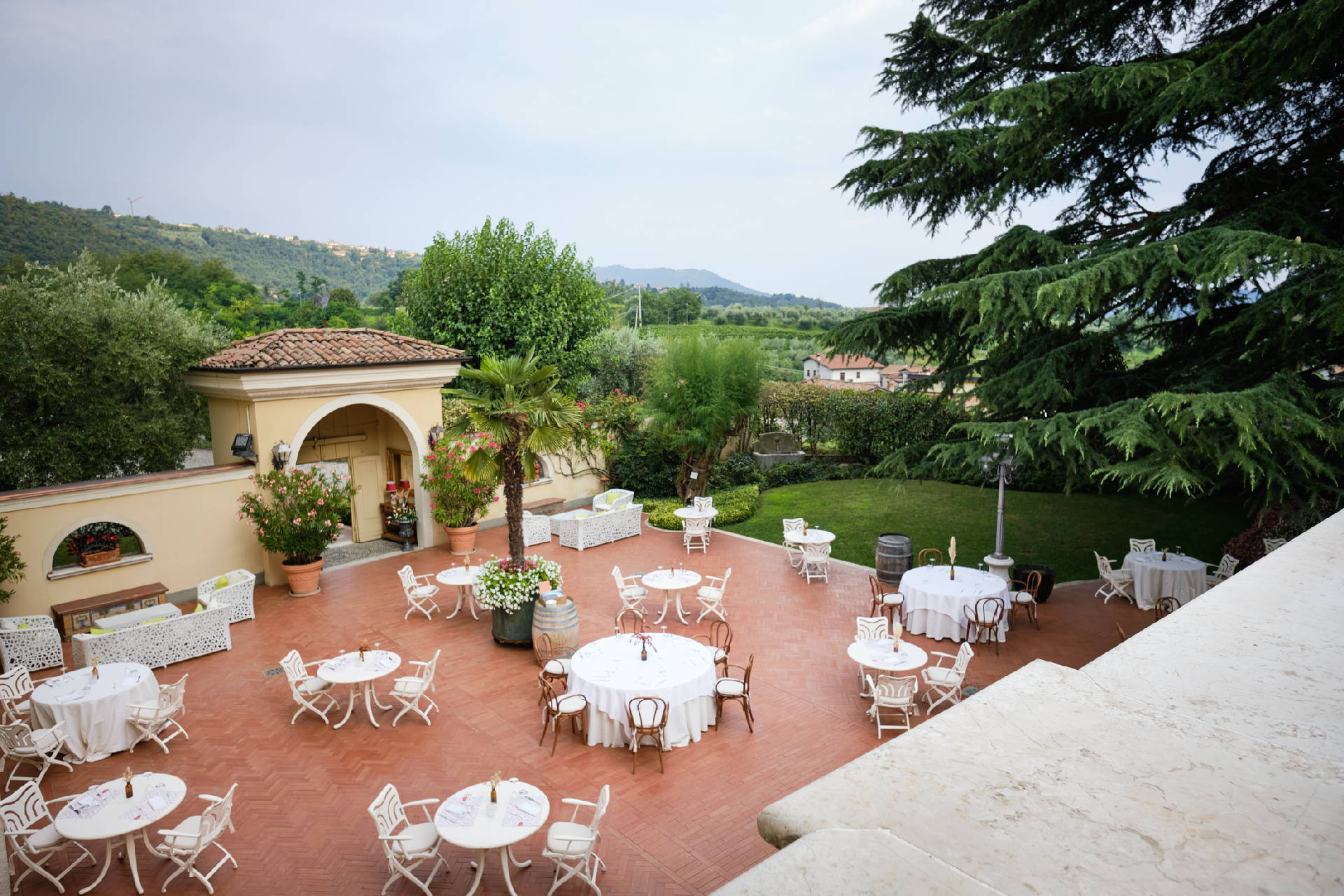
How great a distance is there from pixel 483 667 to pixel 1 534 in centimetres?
787

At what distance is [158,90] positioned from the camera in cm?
4497

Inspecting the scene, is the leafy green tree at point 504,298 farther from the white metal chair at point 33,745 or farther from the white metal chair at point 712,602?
the white metal chair at point 33,745

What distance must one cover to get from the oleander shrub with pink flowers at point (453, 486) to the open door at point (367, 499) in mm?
2537

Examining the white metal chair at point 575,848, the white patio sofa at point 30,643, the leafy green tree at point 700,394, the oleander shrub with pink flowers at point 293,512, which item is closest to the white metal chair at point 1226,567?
the leafy green tree at point 700,394

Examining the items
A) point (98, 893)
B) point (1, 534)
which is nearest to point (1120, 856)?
point (98, 893)

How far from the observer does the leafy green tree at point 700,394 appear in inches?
773

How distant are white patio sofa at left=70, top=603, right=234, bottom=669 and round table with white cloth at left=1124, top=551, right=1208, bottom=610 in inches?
603

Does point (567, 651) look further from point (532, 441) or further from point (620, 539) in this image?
point (620, 539)

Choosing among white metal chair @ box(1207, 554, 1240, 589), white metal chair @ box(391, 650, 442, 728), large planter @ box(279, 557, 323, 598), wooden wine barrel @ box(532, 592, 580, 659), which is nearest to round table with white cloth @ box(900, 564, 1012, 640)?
white metal chair @ box(1207, 554, 1240, 589)

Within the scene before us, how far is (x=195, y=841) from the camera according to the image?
641 centimetres

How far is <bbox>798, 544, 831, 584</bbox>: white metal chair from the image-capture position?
14.4m

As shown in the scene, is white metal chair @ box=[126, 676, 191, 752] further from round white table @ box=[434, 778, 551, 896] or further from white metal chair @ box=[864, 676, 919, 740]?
white metal chair @ box=[864, 676, 919, 740]

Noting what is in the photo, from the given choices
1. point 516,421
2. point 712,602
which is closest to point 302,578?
point 516,421

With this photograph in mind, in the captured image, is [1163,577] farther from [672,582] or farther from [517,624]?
[517,624]
